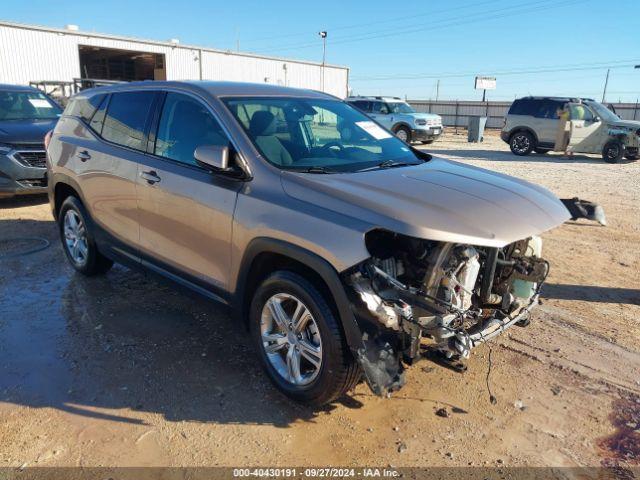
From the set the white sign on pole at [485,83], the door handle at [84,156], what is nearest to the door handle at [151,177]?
the door handle at [84,156]

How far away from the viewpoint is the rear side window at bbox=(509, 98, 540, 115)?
713 inches

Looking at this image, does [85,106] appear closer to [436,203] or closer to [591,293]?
[436,203]

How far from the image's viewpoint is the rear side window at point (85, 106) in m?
5.04

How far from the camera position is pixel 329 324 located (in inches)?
116

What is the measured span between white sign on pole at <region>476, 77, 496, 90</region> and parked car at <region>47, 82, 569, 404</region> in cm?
4015

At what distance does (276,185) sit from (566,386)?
2.40 m

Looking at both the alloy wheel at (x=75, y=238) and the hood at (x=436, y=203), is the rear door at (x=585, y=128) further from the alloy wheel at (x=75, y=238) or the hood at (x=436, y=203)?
the alloy wheel at (x=75, y=238)

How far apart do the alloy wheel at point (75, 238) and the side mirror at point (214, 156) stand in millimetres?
2414

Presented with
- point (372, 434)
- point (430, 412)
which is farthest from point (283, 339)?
point (430, 412)

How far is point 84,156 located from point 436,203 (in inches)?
138

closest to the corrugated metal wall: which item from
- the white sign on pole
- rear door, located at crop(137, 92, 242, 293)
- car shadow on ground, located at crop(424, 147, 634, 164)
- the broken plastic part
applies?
the white sign on pole

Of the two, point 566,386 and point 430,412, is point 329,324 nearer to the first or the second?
point 430,412

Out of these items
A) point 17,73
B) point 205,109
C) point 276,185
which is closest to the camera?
point 276,185

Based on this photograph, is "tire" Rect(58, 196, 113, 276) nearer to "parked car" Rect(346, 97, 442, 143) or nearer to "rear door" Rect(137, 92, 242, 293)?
"rear door" Rect(137, 92, 242, 293)
